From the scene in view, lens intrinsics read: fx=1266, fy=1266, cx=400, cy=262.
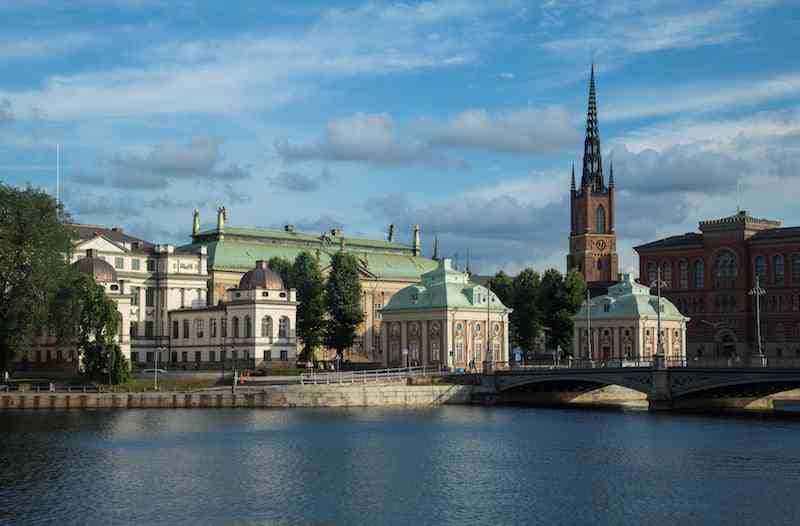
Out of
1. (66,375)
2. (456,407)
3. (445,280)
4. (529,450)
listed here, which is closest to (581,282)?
(445,280)

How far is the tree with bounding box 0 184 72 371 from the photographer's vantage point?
366 feet

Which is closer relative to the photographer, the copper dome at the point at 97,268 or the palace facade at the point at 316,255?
the copper dome at the point at 97,268

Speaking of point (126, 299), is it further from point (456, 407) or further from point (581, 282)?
point (581, 282)

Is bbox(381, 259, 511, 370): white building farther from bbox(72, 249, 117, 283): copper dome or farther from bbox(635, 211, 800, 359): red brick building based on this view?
bbox(635, 211, 800, 359): red brick building

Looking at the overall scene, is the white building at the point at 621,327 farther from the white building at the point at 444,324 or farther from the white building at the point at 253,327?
the white building at the point at 253,327

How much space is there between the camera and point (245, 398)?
113 metres

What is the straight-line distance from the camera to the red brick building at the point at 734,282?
179 meters

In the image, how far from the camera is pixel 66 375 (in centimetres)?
12762

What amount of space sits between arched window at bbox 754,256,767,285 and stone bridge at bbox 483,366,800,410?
63760mm

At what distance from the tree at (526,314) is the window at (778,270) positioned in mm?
36840

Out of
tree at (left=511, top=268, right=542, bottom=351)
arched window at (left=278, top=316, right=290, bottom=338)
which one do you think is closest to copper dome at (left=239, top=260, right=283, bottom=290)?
arched window at (left=278, top=316, right=290, bottom=338)

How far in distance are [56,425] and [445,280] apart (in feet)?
213

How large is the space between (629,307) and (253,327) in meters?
47.4

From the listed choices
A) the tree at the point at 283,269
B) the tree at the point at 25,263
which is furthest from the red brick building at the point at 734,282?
the tree at the point at 25,263
